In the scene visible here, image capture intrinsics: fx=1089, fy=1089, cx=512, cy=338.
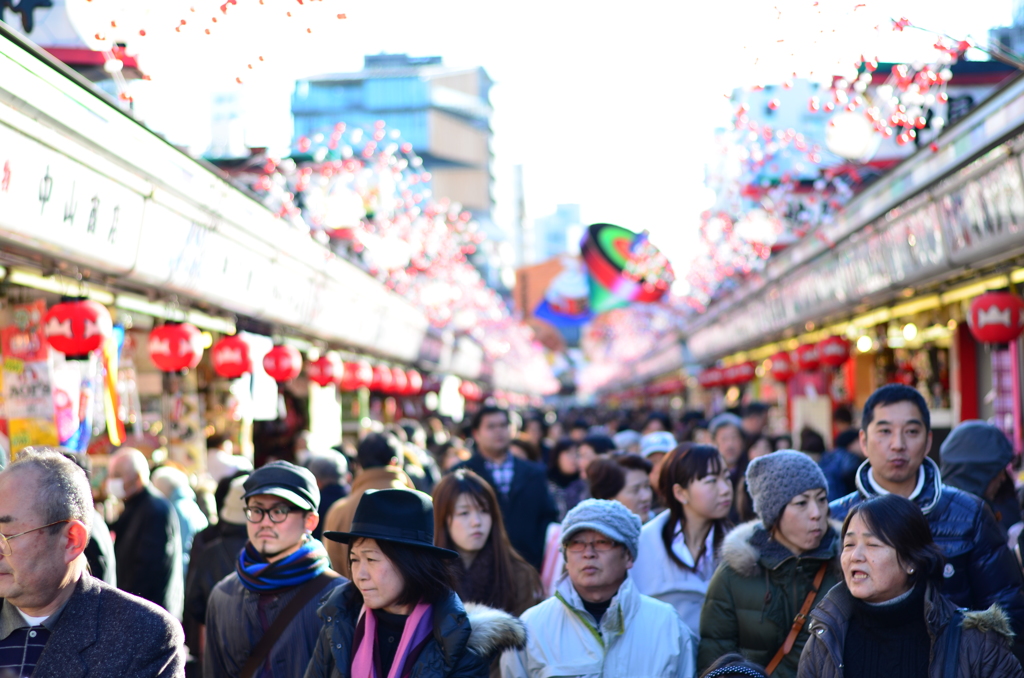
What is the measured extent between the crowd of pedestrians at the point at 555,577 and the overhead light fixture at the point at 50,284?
1914mm

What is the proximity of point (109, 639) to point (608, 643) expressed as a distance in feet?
6.03

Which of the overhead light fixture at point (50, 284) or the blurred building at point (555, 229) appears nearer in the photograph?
the overhead light fixture at point (50, 284)

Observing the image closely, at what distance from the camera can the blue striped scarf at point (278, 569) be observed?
14.5 ft

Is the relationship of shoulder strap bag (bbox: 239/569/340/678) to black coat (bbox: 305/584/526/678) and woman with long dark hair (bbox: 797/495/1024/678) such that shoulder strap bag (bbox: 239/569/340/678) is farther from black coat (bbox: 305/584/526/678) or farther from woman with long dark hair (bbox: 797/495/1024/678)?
woman with long dark hair (bbox: 797/495/1024/678)

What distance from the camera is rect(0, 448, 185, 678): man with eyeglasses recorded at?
3.02 meters

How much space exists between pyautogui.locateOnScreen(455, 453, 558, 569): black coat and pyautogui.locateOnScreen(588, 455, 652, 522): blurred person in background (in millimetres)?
893

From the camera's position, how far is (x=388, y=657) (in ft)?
11.9

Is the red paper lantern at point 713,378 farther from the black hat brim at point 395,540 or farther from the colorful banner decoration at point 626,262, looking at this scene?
the black hat brim at point 395,540

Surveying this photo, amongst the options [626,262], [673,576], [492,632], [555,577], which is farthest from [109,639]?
[626,262]

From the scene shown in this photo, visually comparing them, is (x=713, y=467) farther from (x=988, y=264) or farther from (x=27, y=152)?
(x=988, y=264)

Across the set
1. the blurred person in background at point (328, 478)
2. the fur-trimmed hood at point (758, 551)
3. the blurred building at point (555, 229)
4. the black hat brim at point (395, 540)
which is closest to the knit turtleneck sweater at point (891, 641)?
the fur-trimmed hood at point (758, 551)

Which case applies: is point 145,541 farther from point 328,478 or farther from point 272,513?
point 272,513

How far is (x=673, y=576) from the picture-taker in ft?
17.6

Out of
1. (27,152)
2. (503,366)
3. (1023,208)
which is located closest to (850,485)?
(1023,208)
